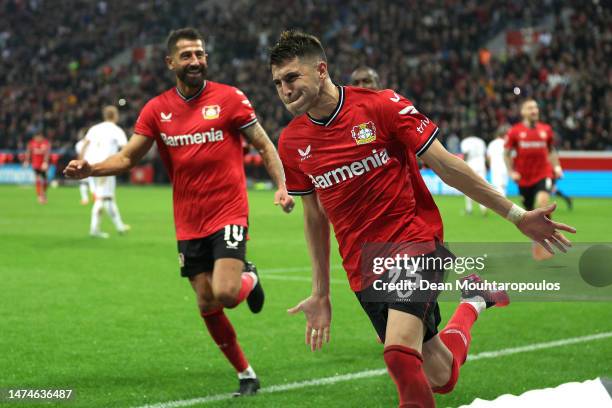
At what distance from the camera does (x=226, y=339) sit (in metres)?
6.90

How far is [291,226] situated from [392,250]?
1656 cm

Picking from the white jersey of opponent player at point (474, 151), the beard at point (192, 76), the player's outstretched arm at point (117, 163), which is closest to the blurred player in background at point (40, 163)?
the white jersey of opponent player at point (474, 151)

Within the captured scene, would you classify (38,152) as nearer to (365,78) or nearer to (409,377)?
(365,78)

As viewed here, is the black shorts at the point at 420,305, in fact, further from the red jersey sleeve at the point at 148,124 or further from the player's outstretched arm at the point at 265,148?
the red jersey sleeve at the point at 148,124

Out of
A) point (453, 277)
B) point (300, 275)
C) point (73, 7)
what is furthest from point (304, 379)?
point (73, 7)

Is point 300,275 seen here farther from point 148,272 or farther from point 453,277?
point 453,277

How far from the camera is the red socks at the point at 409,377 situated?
15.6ft

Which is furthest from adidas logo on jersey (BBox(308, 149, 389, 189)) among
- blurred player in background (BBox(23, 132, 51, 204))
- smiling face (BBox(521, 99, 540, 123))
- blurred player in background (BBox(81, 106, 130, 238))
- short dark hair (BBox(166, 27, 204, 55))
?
blurred player in background (BBox(23, 132, 51, 204))

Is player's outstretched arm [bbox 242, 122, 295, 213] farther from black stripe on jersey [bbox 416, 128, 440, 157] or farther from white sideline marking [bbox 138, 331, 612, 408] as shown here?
black stripe on jersey [bbox 416, 128, 440, 157]

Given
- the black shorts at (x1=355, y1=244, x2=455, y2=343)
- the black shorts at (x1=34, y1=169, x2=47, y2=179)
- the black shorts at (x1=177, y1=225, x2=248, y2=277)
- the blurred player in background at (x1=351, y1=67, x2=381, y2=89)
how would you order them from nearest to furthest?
the black shorts at (x1=355, y1=244, x2=455, y2=343) → the black shorts at (x1=177, y1=225, x2=248, y2=277) → the blurred player in background at (x1=351, y1=67, x2=381, y2=89) → the black shorts at (x1=34, y1=169, x2=47, y2=179)

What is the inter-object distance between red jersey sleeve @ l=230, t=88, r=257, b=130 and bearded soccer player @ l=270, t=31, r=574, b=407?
1828mm

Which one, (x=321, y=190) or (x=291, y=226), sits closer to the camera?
(x=321, y=190)

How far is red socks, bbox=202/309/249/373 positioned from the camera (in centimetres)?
686

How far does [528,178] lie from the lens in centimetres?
1586
